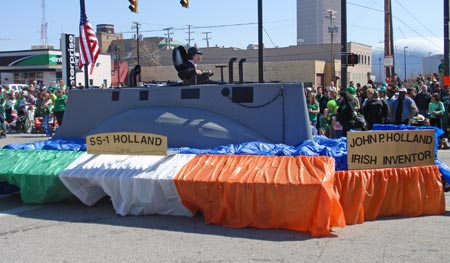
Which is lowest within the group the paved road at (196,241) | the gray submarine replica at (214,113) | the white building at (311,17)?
the paved road at (196,241)

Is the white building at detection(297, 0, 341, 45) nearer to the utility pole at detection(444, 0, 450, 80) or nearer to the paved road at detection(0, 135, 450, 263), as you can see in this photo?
the utility pole at detection(444, 0, 450, 80)

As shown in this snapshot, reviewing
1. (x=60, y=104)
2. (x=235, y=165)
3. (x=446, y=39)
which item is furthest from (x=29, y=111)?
(x=235, y=165)

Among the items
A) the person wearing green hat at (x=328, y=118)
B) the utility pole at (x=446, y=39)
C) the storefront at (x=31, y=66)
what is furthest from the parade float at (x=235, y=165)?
the storefront at (x=31, y=66)

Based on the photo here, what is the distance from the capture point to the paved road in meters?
4.96

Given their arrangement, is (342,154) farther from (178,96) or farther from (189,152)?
→ (178,96)

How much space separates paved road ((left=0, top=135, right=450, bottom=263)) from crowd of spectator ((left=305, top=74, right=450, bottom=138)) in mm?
6075

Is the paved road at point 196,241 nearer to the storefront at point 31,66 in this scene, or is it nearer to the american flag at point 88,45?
the american flag at point 88,45

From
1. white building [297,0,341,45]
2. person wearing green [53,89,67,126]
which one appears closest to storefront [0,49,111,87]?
person wearing green [53,89,67,126]

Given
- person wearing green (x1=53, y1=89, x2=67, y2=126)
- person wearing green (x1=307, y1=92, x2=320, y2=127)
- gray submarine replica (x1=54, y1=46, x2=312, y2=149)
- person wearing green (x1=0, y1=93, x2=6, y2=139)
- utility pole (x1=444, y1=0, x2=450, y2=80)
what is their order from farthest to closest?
utility pole (x1=444, y1=0, x2=450, y2=80) → person wearing green (x1=0, y1=93, x2=6, y2=139) → person wearing green (x1=53, y1=89, x2=67, y2=126) → person wearing green (x1=307, y1=92, x2=320, y2=127) → gray submarine replica (x1=54, y1=46, x2=312, y2=149)

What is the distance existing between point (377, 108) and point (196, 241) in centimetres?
859

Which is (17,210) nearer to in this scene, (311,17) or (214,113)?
(214,113)

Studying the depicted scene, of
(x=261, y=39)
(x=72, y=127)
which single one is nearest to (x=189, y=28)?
(x=261, y=39)

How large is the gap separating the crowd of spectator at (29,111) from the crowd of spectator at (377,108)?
340 inches

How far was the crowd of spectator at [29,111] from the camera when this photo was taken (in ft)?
65.2
